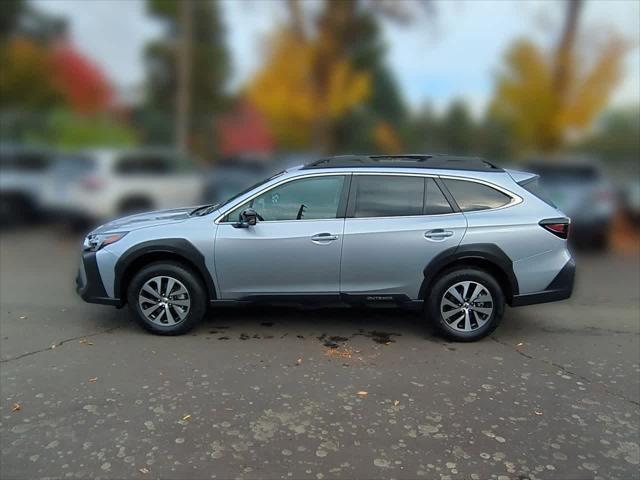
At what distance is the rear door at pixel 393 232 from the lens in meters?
4.84

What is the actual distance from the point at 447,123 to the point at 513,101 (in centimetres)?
3013

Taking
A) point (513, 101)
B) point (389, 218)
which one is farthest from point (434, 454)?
point (513, 101)

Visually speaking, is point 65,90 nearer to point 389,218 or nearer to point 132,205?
point 132,205

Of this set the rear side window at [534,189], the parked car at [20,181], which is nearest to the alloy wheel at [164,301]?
the rear side window at [534,189]

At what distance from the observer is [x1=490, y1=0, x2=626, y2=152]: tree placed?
35.0 ft

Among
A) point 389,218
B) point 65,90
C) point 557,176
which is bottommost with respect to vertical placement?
point 389,218

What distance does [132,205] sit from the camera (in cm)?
1018

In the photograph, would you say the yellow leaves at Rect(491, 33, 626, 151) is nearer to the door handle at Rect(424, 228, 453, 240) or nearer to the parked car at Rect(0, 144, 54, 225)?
the door handle at Rect(424, 228, 453, 240)

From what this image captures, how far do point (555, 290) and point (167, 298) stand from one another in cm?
349

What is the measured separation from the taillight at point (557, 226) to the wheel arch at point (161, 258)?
3011mm

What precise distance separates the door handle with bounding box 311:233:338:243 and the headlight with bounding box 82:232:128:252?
1730 mm

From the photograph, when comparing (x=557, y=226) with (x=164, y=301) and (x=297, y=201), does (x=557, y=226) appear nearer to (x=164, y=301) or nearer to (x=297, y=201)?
(x=297, y=201)

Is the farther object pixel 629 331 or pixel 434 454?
pixel 629 331

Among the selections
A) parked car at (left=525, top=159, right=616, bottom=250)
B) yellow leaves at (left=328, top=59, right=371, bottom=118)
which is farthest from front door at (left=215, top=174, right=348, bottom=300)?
yellow leaves at (left=328, top=59, right=371, bottom=118)
